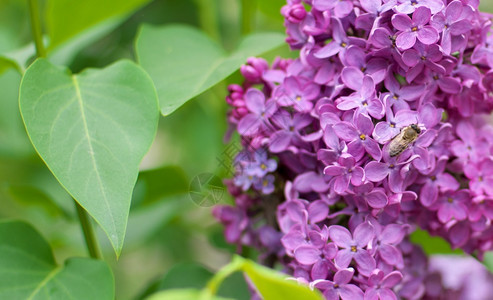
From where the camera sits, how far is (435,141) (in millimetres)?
771

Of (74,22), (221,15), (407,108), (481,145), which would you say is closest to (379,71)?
(407,108)

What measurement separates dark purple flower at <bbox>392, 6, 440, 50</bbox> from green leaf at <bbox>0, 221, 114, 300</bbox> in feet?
1.36

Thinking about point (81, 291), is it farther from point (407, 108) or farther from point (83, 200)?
point (407, 108)

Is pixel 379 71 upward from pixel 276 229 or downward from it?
upward

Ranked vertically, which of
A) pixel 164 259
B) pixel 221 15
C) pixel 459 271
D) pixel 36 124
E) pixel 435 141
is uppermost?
pixel 36 124

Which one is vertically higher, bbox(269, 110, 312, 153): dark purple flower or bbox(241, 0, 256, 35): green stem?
bbox(269, 110, 312, 153): dark purple flower

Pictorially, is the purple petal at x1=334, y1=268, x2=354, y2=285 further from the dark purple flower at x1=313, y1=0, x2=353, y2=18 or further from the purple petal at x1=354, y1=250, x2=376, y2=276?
the dark purple flower at x1=313, y1=0, x2=353, y2=18

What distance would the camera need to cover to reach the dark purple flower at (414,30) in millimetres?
695

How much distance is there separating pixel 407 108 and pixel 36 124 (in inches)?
15.5

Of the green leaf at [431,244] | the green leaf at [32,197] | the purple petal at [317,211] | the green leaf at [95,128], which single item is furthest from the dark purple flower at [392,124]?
the green leaf at [32,197]

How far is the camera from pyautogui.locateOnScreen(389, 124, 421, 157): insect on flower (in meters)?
0.69

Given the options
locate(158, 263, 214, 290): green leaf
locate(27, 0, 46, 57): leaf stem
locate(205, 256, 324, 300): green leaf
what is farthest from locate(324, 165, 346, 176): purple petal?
locate(27, 0, 46, 57): leaf stem

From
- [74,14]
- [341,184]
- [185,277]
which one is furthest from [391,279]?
[74,14]

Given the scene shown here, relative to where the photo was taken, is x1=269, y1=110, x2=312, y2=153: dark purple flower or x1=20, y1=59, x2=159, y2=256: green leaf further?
x1=269, y1=110, x2=312, y2=153: dark purple flower
